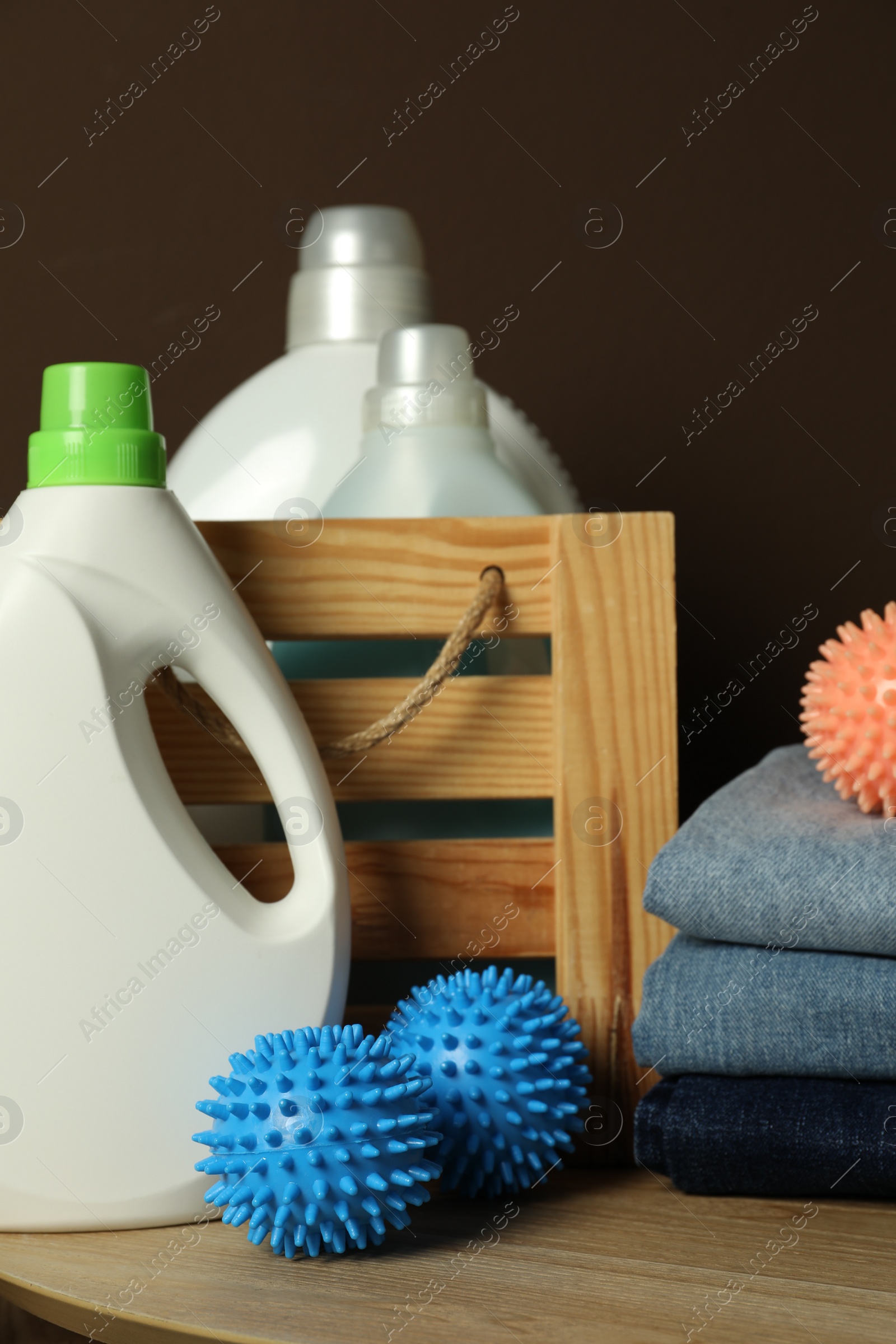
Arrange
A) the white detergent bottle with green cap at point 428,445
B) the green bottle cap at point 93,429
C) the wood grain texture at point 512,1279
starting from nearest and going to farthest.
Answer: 1. the wood grain texture at point 512,1279
2. the green bottle cap at point 93,429
3. the white detergent bottle with green cap at point 428,445

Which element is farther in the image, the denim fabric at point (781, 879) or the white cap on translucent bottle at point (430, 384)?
the white cap on translucent bottle at point (430, 384)

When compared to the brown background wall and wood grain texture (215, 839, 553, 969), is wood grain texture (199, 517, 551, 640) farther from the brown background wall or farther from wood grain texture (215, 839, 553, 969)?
the brown background wall

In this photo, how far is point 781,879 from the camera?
488mm

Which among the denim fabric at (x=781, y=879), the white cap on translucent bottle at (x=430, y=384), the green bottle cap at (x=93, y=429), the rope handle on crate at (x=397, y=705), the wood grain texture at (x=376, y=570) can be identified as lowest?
the denim fabric at (x=781, y=879)

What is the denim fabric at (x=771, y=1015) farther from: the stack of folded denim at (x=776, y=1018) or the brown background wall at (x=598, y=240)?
the brown background wall at (x=598, y=240)

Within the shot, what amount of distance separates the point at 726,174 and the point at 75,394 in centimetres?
52

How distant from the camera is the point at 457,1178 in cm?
47

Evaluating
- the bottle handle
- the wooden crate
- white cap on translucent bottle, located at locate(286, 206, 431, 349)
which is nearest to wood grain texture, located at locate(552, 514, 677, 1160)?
the wooden crate

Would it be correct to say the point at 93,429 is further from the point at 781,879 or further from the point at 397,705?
the point at 781,879

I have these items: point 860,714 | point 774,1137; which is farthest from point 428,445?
point 774,1137

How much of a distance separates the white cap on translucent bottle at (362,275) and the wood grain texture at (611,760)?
0.23 m

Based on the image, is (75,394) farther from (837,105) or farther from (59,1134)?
(837,105)

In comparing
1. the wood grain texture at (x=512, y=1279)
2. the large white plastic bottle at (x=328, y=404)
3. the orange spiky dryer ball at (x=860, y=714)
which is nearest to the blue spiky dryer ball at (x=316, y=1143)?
the wood grain texture at (x=512, y=1279)

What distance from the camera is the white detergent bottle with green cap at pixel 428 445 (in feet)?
1.98
